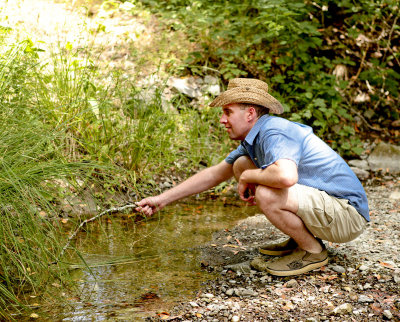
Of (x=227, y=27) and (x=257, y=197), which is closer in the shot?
(x=257, y=197)

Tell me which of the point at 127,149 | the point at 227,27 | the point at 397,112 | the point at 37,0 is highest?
the point at 37,0

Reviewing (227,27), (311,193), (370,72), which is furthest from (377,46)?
(311,193)

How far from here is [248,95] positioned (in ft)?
9.28

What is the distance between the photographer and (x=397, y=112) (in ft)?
23.1

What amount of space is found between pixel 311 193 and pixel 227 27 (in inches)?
170

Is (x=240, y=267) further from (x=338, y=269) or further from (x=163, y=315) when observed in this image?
(x=163, y=315)

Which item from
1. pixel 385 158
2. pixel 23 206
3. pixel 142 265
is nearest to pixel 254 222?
pixel 142 265

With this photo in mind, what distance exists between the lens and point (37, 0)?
687cm

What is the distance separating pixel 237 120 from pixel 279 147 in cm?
39

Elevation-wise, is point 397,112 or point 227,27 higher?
point 227,27

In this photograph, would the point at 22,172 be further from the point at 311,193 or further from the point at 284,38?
the point at 284,38

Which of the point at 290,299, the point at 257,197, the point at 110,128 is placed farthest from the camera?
the point at 110,128

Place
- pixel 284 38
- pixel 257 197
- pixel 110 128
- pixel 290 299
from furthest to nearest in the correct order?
pixel 284 38, pixel 110 128, pixel 257 197, pixel 290 299

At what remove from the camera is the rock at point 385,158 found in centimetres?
613
